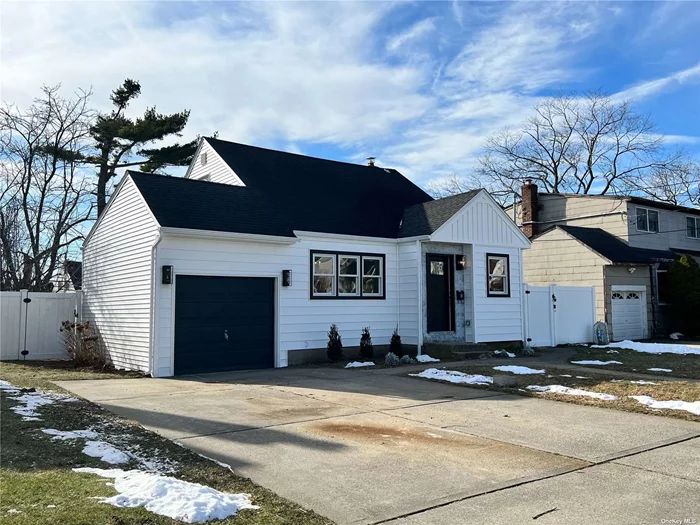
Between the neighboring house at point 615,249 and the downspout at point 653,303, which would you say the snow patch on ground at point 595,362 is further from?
the downspout at point 653,303

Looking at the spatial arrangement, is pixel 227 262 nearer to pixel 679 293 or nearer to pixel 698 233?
pixel 679 293

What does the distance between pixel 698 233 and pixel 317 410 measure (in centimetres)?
2588

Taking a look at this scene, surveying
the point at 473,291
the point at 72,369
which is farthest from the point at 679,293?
the point at 72,369

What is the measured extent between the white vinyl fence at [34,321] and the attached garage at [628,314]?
18.5 metres

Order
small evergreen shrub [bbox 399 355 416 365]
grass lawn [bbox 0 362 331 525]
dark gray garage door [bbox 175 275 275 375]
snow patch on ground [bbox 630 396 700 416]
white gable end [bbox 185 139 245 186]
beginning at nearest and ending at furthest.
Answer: grass lawn [bbox 0 362 331 525] → snow patch on ground [bbox 630 396 700 416] → dark gray garage door [bbox 175 275 275 375] → small evergreen shrub [bbox 399 355 416 365] → white gable end [bbox 185 139 245 186]

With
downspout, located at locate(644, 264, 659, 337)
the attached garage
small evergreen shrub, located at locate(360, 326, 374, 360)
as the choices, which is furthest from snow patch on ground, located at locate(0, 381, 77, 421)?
downspout, located at locate(644, 264, 659, 337)

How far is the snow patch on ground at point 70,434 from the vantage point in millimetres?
5940

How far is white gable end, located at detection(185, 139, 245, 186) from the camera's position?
51.0 feet

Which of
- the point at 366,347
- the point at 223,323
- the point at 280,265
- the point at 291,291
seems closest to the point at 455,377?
the point at 366,347

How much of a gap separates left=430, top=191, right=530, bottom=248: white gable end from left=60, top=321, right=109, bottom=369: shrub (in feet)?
28.4

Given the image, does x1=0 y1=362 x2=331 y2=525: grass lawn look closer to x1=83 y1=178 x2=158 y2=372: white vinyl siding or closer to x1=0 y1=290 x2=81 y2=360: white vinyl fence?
x1=83 y1=178 x2=158 y2=372: white vinyl siding

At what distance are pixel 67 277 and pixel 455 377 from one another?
1955 centimetres

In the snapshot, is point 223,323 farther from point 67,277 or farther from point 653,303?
point 653,303

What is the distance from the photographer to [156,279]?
459 inches
